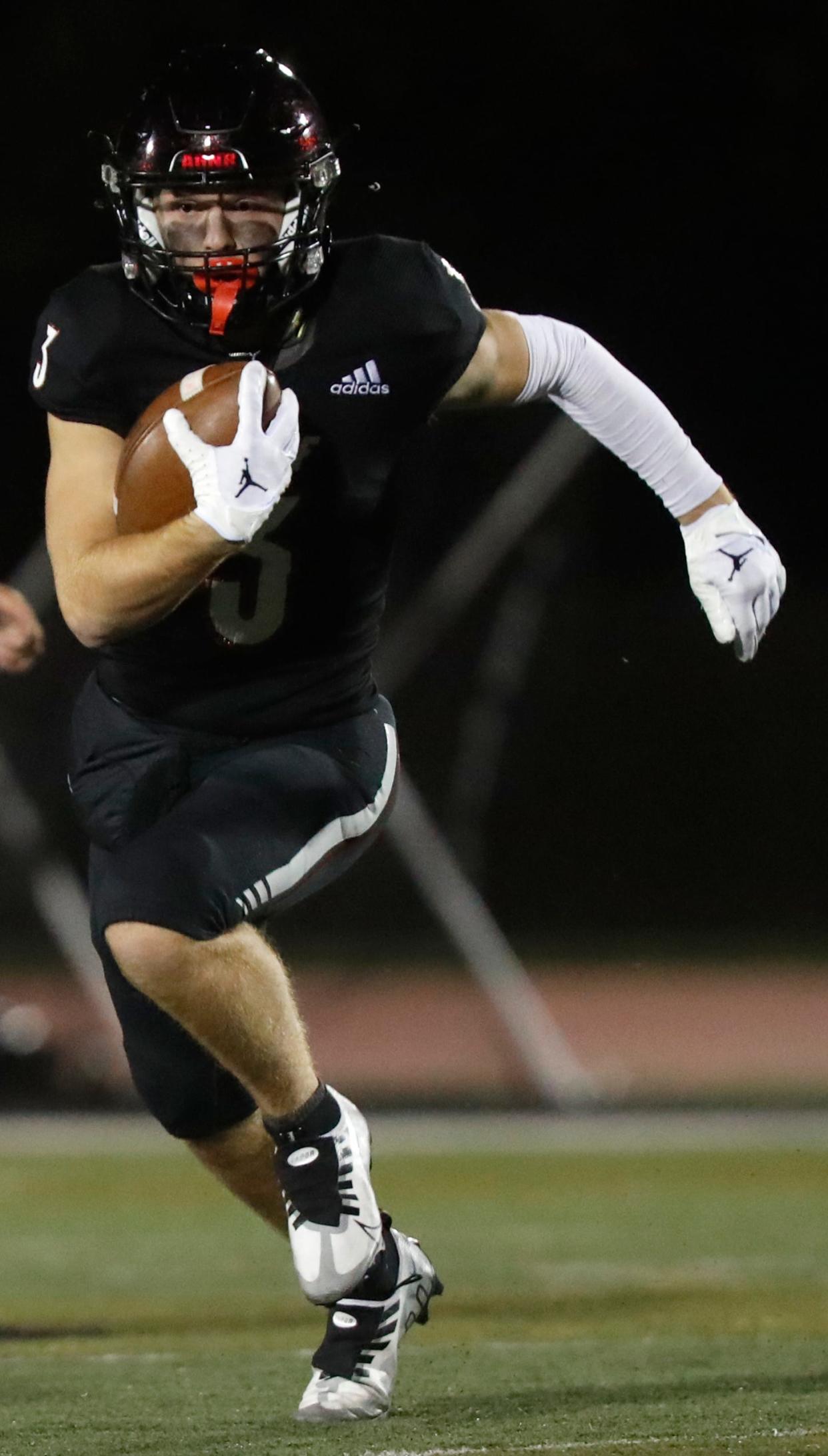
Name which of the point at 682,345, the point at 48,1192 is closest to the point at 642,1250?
the point at 48,1192

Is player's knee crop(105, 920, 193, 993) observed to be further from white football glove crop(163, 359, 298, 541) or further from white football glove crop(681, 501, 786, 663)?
white football glove crop(681, 501, 786, 663)

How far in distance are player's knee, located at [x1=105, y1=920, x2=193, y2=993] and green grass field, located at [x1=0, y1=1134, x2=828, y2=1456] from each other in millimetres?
603

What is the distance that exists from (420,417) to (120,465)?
1.66 feet

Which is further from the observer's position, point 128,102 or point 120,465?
point 128,102

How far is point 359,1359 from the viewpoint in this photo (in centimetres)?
327

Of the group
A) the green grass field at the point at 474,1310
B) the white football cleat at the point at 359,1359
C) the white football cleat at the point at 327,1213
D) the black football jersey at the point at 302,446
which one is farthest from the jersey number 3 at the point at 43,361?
the green grass field at the point at 474,1310

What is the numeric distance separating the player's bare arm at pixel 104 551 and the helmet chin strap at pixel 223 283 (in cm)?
23

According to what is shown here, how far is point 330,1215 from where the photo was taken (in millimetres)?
3199

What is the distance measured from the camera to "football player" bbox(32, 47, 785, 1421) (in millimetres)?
3174

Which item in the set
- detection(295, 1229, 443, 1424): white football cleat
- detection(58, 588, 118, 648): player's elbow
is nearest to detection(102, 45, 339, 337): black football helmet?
detection(58, 588, 118, 648): player's elbow

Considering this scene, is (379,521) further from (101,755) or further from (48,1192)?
(48,1192)

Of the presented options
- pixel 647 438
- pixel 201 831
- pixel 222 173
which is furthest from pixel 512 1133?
pixel 222 173

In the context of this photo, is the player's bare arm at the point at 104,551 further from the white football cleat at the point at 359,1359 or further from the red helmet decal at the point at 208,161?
the white football cleat at the point at 359,1359

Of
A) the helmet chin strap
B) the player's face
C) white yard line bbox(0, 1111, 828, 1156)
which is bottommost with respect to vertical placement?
white yard line bbox(0, 1111, 828, 1156)
